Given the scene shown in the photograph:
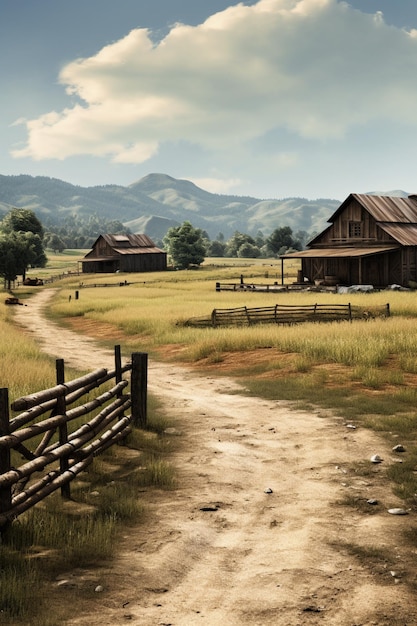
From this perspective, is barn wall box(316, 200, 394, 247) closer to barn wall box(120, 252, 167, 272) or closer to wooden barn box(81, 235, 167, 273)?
barn wall box(120, 252, 167, 272)

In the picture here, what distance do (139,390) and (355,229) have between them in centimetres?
4603

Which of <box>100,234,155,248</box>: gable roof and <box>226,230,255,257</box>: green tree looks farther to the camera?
<box>226,230,255,257</box>: green tree

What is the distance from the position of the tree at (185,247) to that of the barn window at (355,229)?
4866cm

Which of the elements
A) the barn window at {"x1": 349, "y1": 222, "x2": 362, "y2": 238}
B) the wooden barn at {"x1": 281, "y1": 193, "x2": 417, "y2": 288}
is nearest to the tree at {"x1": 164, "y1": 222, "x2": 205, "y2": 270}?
the wooden barn at {"x1": 281, "y1": 193, "x2": 417, "y2": 288}

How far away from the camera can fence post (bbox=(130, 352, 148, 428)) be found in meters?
11.9

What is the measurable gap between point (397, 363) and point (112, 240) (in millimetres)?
81273

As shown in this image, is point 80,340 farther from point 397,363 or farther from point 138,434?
point 138,434

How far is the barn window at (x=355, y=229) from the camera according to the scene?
A: 177 feet

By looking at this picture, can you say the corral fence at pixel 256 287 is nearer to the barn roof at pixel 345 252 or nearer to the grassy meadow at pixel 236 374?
the barn roof at pixel 345 252

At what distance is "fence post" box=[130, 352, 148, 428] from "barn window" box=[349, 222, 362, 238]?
149ft

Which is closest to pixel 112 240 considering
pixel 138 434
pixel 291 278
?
pixel 291 278

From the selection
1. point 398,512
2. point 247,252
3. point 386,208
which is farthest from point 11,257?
point 247,252

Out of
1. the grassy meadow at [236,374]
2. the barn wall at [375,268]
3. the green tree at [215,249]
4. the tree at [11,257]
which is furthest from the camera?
the green tree at [215,249]

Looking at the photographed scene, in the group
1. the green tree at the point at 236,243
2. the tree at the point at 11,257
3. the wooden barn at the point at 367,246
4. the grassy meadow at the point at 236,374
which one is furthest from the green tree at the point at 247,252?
the grassy meadow at the point at 236,374
